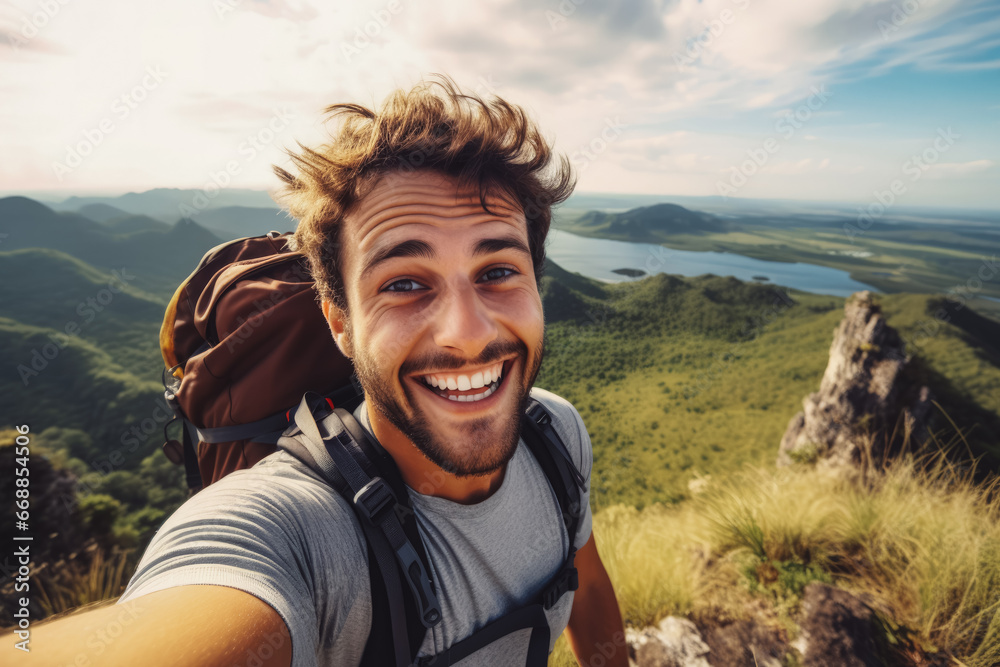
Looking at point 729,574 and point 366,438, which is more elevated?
point 366,438

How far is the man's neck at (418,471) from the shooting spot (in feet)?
5.24

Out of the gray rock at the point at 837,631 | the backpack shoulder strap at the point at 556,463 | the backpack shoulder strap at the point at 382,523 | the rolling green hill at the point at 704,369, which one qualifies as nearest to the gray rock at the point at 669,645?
the gray rock at the point at 837,631

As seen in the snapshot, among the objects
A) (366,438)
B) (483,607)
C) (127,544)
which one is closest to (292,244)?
(366,438)

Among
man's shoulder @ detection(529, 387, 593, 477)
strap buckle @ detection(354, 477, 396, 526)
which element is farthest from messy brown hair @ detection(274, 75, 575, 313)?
man's shoulder @ detection(529, 387, 593, 477)

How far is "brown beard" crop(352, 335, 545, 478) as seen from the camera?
1.55 m

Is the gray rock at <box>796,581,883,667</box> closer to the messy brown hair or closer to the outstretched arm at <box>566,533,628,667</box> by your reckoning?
the outstretched arm at <box>566,533,628,667</box>

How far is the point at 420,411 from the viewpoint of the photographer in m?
1.57

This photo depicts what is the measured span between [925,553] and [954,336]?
51.1m

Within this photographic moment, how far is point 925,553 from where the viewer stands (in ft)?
10.8

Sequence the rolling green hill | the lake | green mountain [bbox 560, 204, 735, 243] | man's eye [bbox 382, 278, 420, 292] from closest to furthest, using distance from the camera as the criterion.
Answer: man's eye [bbox 382, 278, 420, 292] → the rolling green hill → the lake → green mountain [bbox 560, 204, 735, 243]

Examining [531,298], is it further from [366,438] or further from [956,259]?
[956,259]

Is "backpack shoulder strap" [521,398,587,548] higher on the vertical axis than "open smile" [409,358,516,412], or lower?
lower

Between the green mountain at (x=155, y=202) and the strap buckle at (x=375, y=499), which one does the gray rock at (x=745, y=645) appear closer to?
the strap buckle at (x=375, y=499)

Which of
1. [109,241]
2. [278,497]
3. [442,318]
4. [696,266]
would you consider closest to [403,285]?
[442,318]
